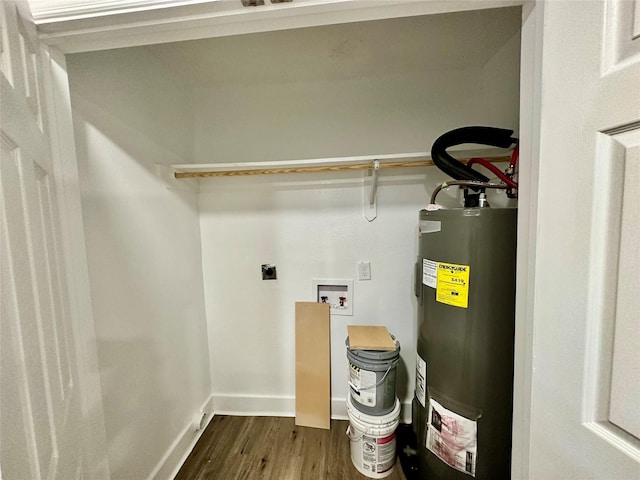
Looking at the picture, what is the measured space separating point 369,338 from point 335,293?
382mm

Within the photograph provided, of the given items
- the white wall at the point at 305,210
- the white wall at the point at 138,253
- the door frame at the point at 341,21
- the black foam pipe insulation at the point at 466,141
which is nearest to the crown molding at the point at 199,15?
the door frame at the point at 341,21

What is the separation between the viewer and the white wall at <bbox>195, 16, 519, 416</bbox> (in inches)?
63.7

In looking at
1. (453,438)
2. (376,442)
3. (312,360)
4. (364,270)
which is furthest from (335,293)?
(453,438)

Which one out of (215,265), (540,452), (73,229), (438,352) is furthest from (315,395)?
(73,229)

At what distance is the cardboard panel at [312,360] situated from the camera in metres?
1.78

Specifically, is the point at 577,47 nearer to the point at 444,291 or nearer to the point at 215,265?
the point at 444,291

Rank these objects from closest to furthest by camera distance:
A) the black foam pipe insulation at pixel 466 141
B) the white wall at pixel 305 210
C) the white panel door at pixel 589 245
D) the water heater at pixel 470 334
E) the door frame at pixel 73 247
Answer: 1. the white panel door at pixel 589 245
2. the door frame at pixel 73 247
3. the water heater at pixel 470 334
4. the black foam pipe insulation at pixel 466 141
5. the white wall at pixel 305 210

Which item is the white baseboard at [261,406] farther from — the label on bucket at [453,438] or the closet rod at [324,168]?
the closet rod at [324,168]

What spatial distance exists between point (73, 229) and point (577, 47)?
50.8 inches

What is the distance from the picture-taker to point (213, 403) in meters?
1.91

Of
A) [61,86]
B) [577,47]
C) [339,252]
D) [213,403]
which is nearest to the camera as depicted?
[577,47]

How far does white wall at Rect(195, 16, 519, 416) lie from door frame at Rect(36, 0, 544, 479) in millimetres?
959

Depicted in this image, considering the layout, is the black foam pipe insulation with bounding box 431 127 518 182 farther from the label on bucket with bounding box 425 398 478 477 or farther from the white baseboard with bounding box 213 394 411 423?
the white baseboard with bounding box 213 394 411 423

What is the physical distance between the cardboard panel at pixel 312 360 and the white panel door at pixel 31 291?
3.92 ft
